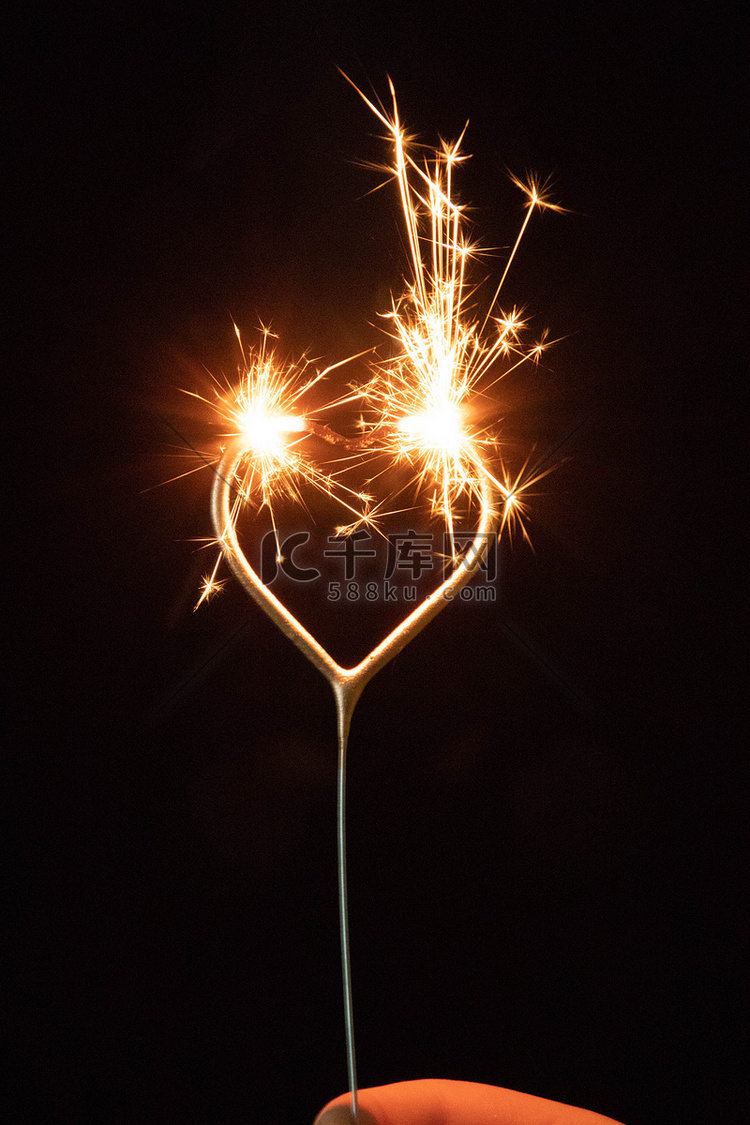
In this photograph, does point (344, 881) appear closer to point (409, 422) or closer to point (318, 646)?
point (318, 646)

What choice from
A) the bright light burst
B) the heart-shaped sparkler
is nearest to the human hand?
the heart-shaped sparkler

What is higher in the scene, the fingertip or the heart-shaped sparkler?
the heart-shaped sparkler

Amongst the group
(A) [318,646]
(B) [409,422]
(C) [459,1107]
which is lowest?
(C) [459,1107]

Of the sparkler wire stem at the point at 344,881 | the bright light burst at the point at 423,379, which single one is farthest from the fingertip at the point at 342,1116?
the bright light burst at the point at 423,379

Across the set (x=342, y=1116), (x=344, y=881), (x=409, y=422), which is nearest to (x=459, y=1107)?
(x=342, y=1116)

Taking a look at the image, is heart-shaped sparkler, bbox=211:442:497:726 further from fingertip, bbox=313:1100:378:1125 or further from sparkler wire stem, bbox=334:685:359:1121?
fingertip, bbox=313:1100:378:1125

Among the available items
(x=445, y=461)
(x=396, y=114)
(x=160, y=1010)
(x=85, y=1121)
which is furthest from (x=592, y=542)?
(x=85, y=1121)

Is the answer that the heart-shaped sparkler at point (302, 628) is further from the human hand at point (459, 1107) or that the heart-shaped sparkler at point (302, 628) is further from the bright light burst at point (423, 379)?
the human hand at point (459, 1107)
